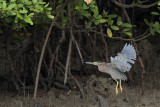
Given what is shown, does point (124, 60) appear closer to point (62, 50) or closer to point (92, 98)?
point (92, 98)

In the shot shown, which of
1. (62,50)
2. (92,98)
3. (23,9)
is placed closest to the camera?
(23,9)

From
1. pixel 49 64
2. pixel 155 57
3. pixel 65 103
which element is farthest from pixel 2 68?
pixel 155 57

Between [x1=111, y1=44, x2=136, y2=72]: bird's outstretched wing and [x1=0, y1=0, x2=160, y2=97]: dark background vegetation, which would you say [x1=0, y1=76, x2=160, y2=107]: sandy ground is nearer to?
[x1=0, y1=0, x2=160, y2=97]: dark background vegetation

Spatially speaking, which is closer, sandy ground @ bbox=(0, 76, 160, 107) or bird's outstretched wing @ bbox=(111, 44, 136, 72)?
bird's outstretched wing @ bbox=(111, 44, 136, 72)

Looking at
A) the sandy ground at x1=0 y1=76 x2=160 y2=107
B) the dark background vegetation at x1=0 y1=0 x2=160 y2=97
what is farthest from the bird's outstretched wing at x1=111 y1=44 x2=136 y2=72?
the sandy ground at x1=0 y1=76 x2=160 y2=107

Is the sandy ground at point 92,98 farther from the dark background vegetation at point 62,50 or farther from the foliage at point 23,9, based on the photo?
the foliage at point 23,9

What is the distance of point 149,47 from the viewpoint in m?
5.96

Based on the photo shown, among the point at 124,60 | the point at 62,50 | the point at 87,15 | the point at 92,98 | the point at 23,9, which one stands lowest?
the point at 92,98

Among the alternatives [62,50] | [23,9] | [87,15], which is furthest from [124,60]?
[62,50]

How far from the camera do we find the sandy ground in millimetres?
4488

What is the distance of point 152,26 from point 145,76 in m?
1.01

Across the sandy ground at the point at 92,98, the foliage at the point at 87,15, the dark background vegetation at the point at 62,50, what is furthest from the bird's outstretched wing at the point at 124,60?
the sandy ground at the point at 92,98

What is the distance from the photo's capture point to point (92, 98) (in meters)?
4.62

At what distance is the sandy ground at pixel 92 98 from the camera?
4488 mm
